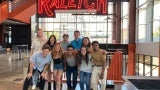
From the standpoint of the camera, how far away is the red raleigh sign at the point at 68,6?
11.6m

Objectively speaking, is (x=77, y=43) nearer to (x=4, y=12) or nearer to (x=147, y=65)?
(x=4, y=12)

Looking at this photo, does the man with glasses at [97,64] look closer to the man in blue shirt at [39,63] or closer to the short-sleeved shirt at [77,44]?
the short-sleeved shirt at [77,44]

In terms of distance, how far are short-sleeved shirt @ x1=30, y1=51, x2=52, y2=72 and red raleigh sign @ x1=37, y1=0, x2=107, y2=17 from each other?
12.5 feet

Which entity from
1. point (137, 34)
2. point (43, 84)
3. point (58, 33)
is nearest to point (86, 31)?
point (58, 33)

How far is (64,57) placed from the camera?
27.5ft

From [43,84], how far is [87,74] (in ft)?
3.66

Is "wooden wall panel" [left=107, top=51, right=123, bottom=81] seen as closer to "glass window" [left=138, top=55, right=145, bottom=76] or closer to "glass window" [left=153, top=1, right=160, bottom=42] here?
"glass window" [left=153, top=1, right=160, bottom=42]

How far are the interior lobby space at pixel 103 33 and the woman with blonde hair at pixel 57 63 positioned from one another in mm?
1149

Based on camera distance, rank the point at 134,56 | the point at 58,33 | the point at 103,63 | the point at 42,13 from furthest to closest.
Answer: the point at 58,33
the point at 134,56
the point at 42,13
the point at 103,63

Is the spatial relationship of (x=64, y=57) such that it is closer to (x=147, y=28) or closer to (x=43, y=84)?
(x=43, y=84)

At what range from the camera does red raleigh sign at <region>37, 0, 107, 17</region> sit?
459 inches

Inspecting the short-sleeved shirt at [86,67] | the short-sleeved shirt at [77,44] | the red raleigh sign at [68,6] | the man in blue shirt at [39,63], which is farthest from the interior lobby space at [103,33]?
the man in blue shirt at [39,63]

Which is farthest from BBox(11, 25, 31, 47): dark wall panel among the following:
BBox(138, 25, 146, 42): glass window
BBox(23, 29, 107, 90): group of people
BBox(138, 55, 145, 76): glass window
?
→ BBox(23, 29, 107, 90): group of people

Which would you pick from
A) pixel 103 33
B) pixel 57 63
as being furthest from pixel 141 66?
pixel 103 33
